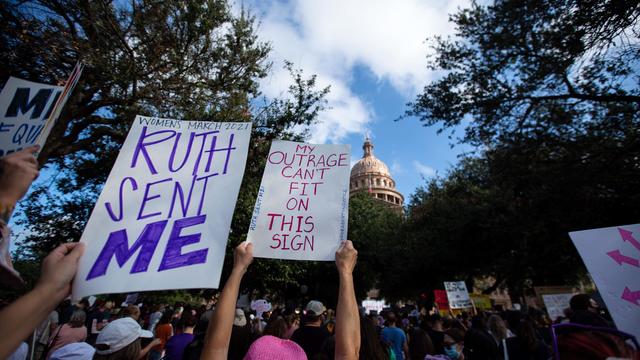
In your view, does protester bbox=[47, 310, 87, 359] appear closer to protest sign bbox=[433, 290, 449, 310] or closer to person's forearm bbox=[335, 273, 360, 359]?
person's forearm bbox=[335, 273, 360, 359]

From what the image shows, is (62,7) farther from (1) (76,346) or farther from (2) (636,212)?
(2) (636,212)

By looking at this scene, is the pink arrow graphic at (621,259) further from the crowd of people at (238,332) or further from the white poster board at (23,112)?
the white poster board at (23,112)

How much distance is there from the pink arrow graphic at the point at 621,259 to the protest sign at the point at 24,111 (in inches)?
211

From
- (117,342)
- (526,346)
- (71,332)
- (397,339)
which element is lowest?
(71,332)

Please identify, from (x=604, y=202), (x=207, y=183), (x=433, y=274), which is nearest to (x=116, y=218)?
(x=207, y=183)

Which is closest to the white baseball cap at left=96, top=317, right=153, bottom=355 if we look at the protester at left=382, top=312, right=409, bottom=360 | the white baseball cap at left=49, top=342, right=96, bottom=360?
the white baseball cap at left=49, top=342, right=96, bottom=360

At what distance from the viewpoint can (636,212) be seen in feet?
39.9

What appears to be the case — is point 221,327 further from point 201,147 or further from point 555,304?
point 555,304

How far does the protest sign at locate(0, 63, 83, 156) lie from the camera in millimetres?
2846

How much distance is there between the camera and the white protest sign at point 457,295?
12320 millimetres

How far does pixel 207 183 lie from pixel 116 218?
1.89 ft

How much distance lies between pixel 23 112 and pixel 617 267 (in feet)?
19.5

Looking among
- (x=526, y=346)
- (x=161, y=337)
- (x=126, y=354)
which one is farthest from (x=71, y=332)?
(x=526, y=346)

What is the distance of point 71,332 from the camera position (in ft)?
16.7
